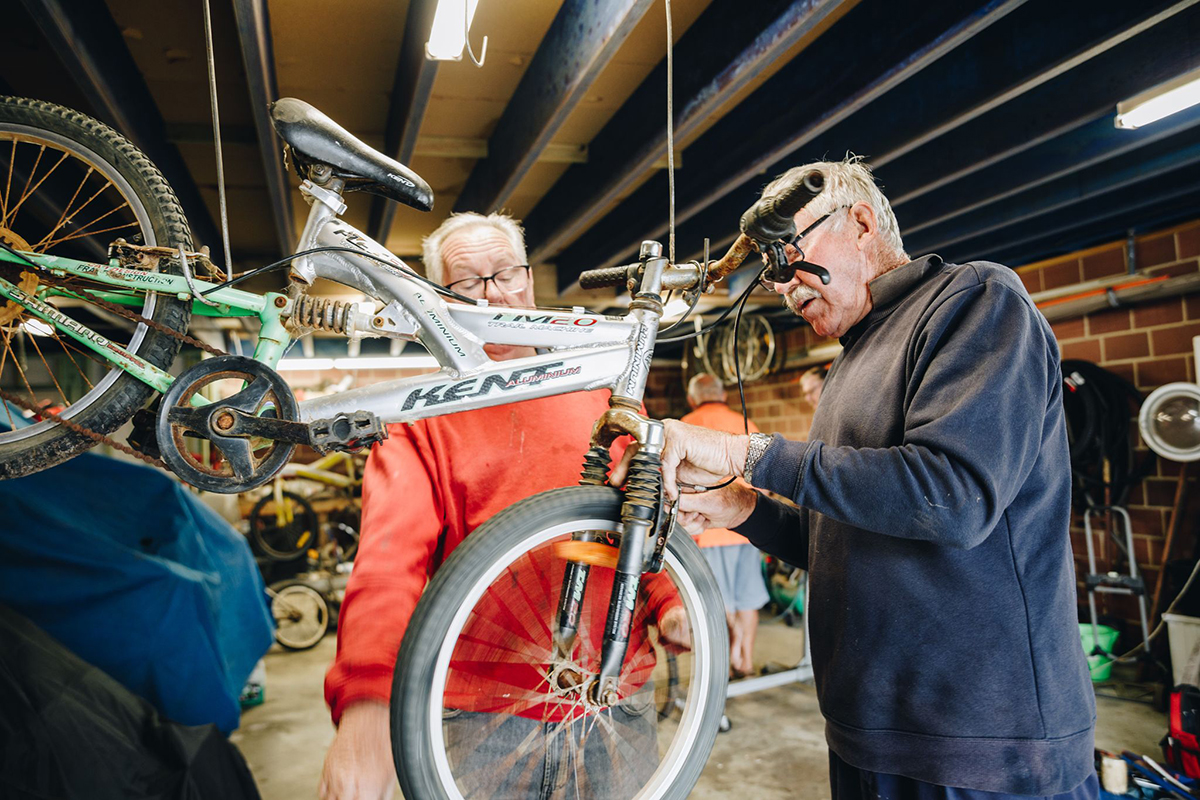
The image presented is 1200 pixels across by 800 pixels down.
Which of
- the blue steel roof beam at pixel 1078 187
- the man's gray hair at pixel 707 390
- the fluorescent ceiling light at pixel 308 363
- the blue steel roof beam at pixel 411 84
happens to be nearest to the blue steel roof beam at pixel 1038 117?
the blue steel roof beam at pixel 1078 187

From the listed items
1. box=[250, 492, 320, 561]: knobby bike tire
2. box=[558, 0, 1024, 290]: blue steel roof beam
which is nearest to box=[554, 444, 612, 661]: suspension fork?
box=[558, 0, 1024, 290]: blue steel roof beam

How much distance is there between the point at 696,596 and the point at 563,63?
1.72 metres

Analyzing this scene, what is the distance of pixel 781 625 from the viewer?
5.59 metres

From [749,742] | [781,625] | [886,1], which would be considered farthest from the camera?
[781,625]

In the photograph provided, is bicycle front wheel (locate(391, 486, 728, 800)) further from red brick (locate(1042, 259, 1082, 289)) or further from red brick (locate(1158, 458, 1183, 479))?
red brick (locate(1042, 259, 1082, 289))

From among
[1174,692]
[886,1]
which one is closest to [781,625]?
[1174,692]

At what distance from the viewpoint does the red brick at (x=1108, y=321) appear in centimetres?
393

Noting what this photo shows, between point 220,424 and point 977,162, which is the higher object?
point 977,162

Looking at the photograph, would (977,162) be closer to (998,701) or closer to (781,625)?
(998,701)

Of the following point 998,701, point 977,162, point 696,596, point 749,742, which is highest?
point 977,162

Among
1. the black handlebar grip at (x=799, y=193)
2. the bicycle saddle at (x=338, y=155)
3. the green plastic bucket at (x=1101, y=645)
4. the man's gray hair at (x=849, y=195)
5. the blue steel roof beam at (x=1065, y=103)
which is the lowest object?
the green plastic bucket at (x=1101, y=645)

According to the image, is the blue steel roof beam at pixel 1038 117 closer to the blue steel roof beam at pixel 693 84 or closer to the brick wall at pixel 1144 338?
the blue steel roof beam at pixel 693 84

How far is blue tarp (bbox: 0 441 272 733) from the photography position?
2.10 meters

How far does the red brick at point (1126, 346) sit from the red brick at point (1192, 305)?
265mm
